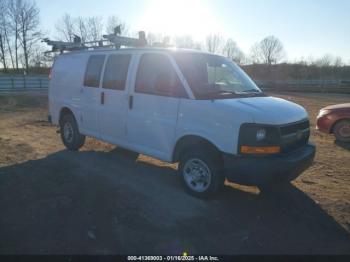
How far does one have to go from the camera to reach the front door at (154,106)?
4926 millimetres

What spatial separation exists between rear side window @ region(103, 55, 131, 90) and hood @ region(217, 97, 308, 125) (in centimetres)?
208

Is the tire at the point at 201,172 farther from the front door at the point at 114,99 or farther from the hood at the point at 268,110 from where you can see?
the front door at the point at 114,99

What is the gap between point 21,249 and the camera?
3504mm

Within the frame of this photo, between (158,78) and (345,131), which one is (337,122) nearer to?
(345,131)

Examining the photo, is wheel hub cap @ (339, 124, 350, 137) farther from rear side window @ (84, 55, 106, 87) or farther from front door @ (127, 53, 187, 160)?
rear side window @ (84, 55, 106, 87)

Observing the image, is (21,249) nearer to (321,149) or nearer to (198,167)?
(198,167)

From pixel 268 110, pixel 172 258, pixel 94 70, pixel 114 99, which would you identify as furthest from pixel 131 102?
pixel 172 258

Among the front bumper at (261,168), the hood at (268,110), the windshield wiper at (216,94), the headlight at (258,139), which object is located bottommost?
the front bumper at (261,168)

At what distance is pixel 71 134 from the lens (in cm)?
748

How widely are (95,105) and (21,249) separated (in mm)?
3461

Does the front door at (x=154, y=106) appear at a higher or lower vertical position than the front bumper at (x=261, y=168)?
higher

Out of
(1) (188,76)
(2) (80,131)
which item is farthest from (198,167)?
(2) (80,131)

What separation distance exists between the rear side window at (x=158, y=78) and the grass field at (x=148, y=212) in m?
1.58

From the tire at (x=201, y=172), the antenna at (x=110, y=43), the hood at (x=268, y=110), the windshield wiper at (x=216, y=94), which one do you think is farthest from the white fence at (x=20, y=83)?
the hood at (x=268, y=110)
